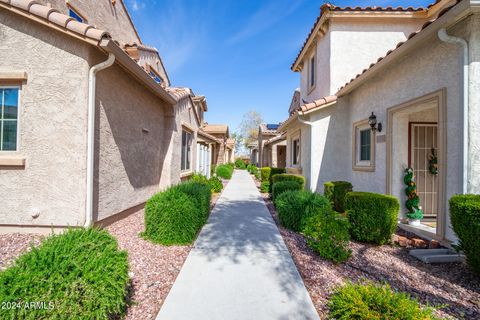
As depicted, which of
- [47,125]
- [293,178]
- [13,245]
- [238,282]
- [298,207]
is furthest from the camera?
[293,178]

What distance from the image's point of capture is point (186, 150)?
37.6 feet

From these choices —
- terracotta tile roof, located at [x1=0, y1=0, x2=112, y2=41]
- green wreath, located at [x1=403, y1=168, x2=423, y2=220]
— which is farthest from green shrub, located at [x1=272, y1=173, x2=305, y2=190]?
terracotta tile roof, located at [x1=0, y1=0, x2=112, y2=41]


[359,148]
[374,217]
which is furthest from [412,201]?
[359,148]

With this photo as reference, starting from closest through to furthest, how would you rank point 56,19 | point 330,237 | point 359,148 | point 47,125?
point 330,237, point 56,19, point 47,125, point 359,148

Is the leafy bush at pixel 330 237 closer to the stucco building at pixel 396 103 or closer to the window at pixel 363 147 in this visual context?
the stucco building at pixel 396 103

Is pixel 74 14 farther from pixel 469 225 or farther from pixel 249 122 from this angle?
pixel 249 122

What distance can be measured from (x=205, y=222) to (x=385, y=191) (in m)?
5.15

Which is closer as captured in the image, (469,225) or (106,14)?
(469,225)

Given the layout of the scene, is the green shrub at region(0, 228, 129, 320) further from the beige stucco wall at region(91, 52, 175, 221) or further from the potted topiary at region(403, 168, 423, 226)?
the potted topiary at region(403, 168, 423, 226)

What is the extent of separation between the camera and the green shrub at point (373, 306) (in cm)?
237

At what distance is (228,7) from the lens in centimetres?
1063

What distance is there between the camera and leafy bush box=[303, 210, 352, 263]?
4109mm

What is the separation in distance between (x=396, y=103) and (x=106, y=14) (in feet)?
44.1

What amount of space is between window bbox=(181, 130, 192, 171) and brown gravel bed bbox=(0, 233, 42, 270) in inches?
260
